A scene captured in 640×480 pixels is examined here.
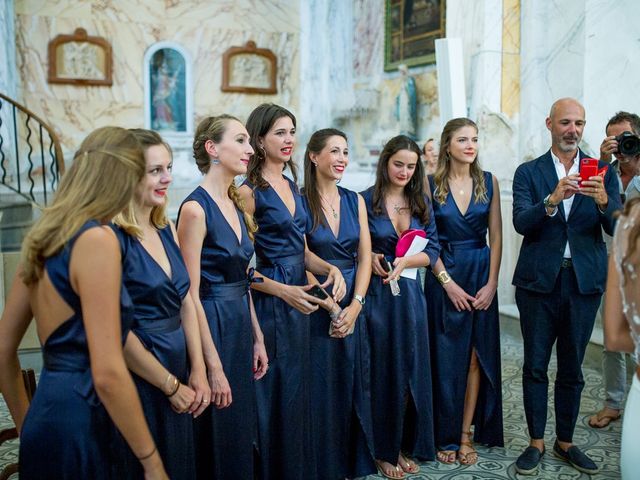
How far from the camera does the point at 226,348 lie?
2.80m

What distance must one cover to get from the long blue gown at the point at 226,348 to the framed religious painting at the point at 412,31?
676cm

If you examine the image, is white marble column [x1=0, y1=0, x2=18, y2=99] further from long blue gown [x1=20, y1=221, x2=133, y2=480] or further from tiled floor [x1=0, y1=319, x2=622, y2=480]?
long blue gown [x1=20, y1=221, x2=133, y2=480]

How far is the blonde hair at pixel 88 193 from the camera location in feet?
5.61

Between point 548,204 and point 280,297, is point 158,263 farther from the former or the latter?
point 548,204

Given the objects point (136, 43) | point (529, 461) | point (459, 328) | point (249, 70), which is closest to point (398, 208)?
point (459, 328)

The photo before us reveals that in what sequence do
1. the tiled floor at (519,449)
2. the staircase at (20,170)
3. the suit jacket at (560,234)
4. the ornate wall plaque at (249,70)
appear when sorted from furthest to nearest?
1. the ornate wall plaque at (249,70)
2. the staircase at (20,170)
3. the tiled floor at (519,449)
4. the suit jacket at (560,234)

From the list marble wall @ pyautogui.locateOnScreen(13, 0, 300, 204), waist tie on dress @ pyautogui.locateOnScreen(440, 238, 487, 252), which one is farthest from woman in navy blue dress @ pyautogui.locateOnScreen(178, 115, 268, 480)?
marble wall @ pyautogui.locateOnScreen(13, 0, 300, 204)

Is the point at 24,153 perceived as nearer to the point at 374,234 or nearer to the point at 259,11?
the point at 259,11

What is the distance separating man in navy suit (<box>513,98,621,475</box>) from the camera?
3.48 meters

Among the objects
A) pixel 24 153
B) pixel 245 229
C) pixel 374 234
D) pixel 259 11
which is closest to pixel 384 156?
pixel 374 234

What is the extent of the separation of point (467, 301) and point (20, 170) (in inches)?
323

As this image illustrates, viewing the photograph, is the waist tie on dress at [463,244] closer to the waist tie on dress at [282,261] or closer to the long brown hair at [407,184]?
the long brown hair at [407,184]

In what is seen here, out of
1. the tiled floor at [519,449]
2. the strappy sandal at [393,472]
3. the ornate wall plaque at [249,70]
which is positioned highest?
the ornate wall plaque at [249,70]

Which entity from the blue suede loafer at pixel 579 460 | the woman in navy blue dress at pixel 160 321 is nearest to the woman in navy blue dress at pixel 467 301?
the blue suede loafer at pixel 579 460
